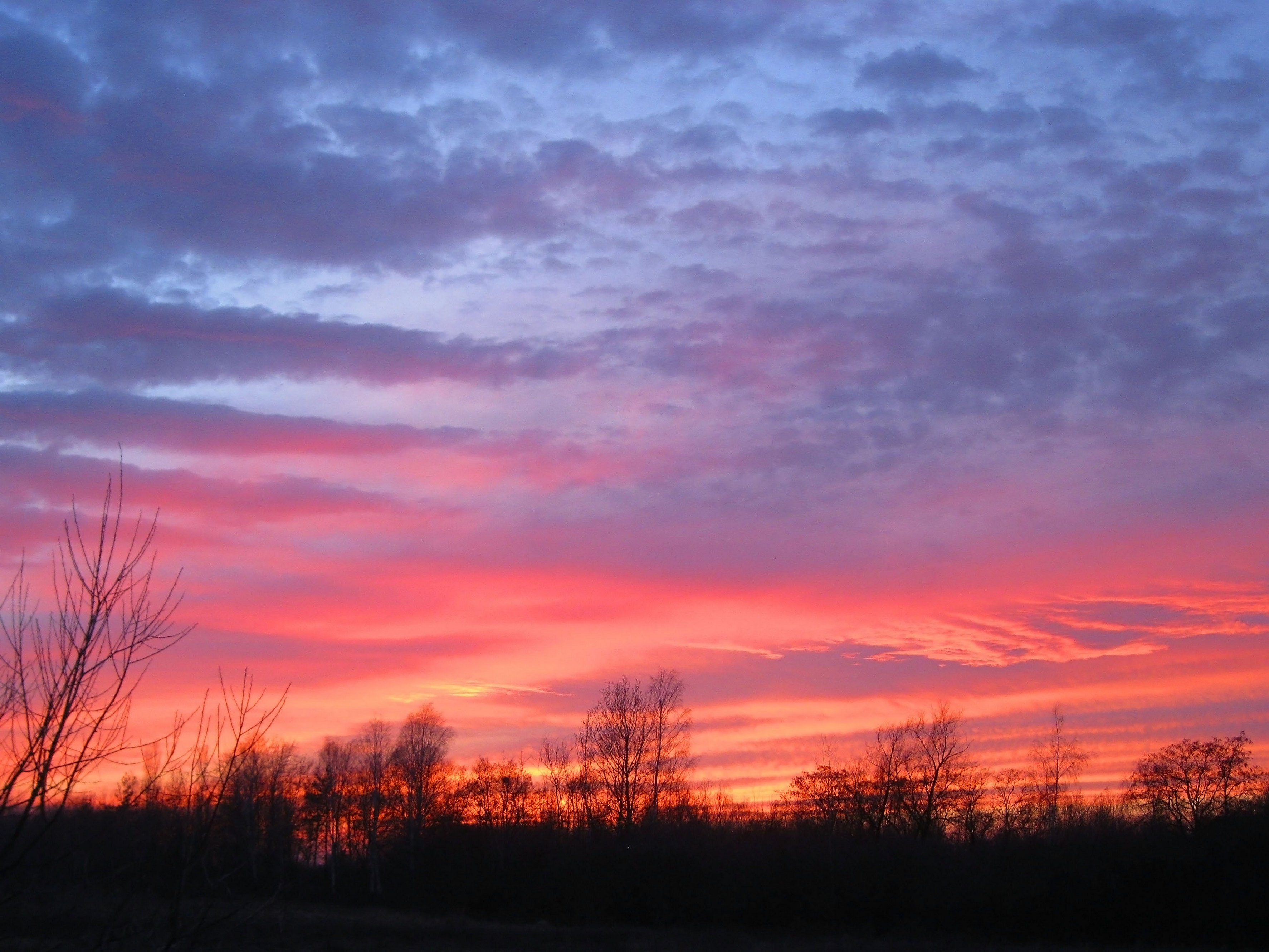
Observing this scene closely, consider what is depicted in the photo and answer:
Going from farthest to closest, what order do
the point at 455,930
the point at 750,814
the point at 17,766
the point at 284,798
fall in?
the point at 750,814
the point at 455,930
the point at 284,798
the point at 17,766

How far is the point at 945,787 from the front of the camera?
195ft

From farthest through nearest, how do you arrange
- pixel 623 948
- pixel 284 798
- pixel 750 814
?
pixel 750 814 < pixel 623 948 < pixel 284 798

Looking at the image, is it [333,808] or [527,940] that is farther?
[333,808]

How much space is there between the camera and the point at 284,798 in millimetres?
19625

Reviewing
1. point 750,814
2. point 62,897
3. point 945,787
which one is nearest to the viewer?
point 62,897

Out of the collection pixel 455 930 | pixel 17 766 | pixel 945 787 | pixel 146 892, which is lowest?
pixel 455 930

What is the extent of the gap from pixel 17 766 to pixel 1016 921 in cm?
4910

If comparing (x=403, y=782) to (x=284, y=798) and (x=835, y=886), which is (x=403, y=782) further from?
(x=284, y=798)

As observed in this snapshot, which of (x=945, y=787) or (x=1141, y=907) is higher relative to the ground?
(x=945, y=787)

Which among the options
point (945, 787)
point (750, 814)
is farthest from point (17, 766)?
point (750, 814)

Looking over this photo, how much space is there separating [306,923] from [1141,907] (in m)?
37.9

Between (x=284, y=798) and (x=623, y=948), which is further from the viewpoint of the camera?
(x=623, y=948)

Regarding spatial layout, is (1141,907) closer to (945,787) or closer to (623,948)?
(945,787)

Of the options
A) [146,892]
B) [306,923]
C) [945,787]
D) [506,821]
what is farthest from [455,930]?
[146,892]
